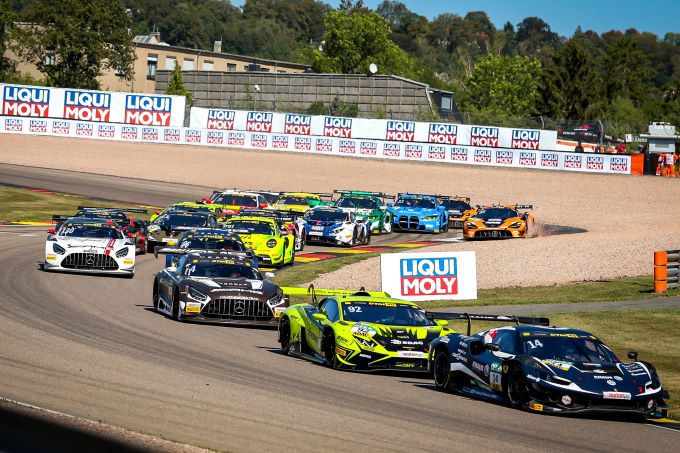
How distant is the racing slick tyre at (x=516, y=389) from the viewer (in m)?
13.6

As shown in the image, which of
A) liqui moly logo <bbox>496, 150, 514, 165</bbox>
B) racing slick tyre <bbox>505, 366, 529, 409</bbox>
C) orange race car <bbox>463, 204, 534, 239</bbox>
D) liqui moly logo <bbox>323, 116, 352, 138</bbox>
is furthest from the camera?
liqui moly logo <bbox>323, 116, 352, 138</bbox>

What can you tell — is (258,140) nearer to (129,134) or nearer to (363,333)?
(129,134)

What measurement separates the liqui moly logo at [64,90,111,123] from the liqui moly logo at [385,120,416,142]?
16452 mm

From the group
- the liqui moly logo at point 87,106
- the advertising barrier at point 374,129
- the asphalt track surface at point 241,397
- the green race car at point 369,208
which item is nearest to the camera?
the asphalt track surface at point 241,397

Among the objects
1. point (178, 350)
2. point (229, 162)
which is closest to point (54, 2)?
point (229, 162)

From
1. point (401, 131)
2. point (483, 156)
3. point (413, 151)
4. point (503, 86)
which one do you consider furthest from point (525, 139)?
point (503, 86)

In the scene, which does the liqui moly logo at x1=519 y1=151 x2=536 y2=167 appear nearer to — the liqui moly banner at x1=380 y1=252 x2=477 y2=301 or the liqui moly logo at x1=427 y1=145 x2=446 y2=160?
the liqui moly logo at x1=427 y1=145 x2=446 y2=160

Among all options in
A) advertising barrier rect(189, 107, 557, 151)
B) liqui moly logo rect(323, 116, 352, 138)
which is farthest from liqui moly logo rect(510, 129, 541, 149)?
liqui moly logo rect(323, 116, 352, 138)

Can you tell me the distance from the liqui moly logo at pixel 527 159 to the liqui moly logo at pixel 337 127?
10.1 meters

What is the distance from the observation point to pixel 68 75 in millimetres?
93812

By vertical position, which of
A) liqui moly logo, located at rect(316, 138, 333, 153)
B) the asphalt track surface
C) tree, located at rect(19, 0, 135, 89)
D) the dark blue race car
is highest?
tree, located at rect(19, 0, 135, 89)

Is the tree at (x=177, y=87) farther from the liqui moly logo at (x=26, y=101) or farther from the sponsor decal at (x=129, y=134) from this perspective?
the liqui moly logo at (x=26, y=101)

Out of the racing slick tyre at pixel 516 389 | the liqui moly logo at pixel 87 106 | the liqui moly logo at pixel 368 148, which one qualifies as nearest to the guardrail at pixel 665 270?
the racing slick tyre at pixel 516 389

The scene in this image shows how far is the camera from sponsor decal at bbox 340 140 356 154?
2662 inches
